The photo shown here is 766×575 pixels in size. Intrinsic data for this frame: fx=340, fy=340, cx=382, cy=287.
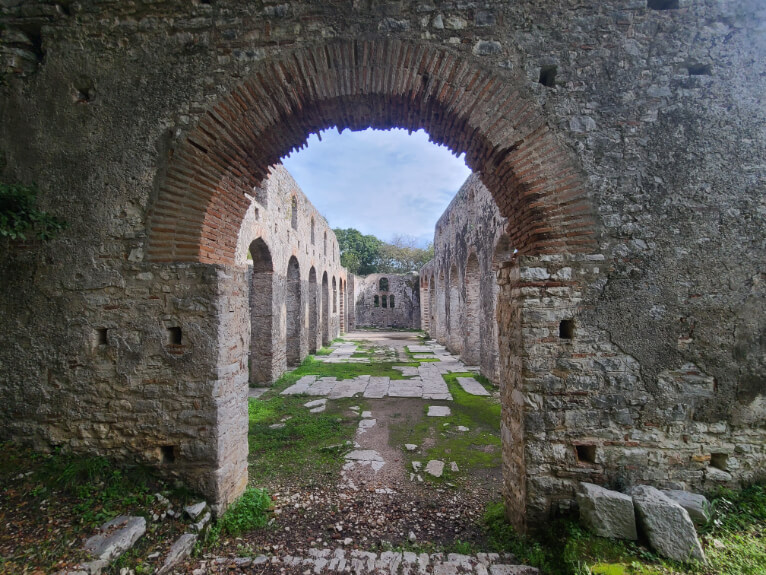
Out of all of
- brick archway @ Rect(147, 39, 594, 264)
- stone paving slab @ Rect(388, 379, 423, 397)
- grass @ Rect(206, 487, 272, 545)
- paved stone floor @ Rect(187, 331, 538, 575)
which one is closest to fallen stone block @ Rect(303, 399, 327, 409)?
paved stone floor @ Rect(187, 331, 538, 575)

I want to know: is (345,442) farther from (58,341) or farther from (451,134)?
(451,134)

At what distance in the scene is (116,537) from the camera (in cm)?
251

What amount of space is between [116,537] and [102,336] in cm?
170

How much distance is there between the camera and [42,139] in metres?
3.30

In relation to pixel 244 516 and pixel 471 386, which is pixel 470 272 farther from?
pixel 244 516

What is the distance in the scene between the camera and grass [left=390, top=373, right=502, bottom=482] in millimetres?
4508

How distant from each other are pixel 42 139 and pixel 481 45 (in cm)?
428

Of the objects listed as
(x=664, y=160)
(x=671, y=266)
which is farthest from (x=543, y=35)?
(x=671, y=266)

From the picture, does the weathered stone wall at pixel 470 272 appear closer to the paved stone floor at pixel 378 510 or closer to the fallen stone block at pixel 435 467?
the paved stone floor at pixel 378 510

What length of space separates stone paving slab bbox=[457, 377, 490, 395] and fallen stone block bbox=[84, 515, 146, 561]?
6189 millimetres

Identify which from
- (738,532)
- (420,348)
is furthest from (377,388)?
(420,348)

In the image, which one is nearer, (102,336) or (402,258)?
(102,336)

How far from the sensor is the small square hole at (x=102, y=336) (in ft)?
10.5

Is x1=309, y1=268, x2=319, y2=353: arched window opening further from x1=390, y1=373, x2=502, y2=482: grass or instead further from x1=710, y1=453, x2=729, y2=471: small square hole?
x1=710, y1=453, x2=729, y2=471: small square hole
